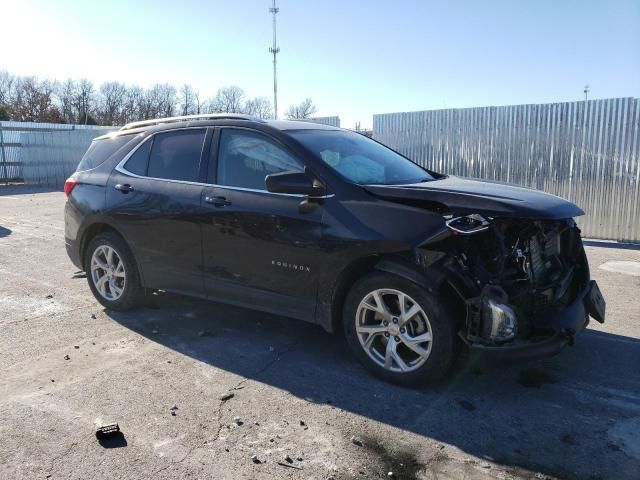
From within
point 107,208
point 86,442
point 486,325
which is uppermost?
point 107,208

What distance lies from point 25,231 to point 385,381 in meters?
9.80

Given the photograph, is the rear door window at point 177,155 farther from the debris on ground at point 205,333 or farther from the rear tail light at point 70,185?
the debris on ground at point 205,333

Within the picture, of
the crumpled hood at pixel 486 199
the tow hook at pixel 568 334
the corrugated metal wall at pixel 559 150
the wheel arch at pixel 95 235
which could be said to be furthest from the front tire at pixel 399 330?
the corrugated metal wall at pixel 559 150

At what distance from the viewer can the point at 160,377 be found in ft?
13.3

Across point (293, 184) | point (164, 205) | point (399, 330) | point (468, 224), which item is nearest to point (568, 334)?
point (468, 224)

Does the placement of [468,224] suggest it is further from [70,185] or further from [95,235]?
[70,185]

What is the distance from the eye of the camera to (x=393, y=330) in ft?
12.5

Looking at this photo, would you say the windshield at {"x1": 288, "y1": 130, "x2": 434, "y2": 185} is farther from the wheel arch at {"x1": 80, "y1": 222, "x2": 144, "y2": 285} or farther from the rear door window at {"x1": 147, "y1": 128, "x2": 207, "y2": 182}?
the wheel arch at {"x1": 80, "y1": 222, "x2": 144, "y2": 285}

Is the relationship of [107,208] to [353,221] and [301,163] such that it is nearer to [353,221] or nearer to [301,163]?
[301,163]

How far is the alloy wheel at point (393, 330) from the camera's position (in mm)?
3725

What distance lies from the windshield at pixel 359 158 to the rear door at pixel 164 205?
1053 mm

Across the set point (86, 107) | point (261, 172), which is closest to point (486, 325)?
point (261, 172)

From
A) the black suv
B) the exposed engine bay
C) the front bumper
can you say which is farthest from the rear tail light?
the front bumper

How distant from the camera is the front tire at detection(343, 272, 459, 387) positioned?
362 cm
